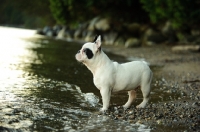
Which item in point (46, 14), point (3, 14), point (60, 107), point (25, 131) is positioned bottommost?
point (25, 131)

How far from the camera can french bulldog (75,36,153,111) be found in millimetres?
8461

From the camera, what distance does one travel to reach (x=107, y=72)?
8.63 meters

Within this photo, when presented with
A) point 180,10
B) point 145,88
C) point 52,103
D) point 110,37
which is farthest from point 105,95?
point 110,37

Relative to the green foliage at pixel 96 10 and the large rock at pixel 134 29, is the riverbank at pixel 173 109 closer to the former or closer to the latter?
the large rock at pixel 134 29

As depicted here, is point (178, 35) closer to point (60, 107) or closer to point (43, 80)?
point (43, 80)

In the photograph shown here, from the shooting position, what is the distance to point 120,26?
42.2 metres

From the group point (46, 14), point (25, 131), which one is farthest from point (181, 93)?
point (46, 14)

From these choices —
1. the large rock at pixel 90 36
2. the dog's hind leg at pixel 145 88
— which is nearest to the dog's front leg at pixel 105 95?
the dog's hind leg at pixel 145 88

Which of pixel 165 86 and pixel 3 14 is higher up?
pixel 3 14

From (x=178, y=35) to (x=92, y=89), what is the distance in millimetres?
22275

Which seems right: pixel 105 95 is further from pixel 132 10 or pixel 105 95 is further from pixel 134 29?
pixel 132 10

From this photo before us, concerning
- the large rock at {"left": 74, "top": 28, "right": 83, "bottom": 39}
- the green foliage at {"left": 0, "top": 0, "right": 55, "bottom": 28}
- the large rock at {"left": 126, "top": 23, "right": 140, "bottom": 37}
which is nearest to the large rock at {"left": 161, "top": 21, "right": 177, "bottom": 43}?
the large rock at {"left": 126, "top": 23, "right": 140, "bottom": 37}

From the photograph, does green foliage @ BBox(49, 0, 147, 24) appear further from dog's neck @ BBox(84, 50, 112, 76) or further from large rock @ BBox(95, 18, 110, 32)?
dog's neck @ BBox(84, 50, 112, 76)

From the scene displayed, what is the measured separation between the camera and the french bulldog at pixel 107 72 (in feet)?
27.8
